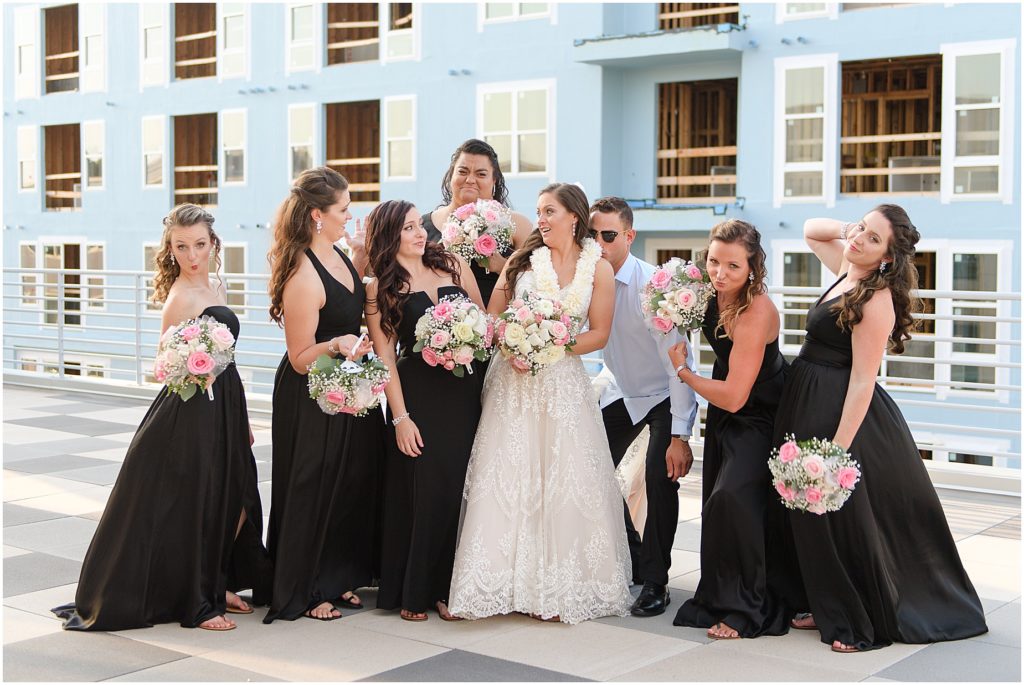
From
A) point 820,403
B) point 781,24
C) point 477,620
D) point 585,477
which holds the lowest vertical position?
point 477,620

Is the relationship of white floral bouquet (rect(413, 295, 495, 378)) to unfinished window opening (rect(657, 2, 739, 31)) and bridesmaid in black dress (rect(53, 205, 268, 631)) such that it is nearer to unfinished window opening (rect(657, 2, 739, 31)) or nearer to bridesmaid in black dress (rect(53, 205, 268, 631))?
bridesmaid in black dress (rect(53, 205, 268, 631))

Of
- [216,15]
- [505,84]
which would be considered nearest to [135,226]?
[216,15]

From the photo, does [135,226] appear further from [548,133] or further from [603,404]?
[603,404]

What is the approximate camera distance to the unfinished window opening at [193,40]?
29891 millimetres

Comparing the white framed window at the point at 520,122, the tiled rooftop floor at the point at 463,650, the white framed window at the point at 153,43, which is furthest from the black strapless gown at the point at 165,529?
the white framed window at the point at 153,43

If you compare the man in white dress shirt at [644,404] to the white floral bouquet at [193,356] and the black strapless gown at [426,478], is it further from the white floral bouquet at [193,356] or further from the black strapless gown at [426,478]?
the white floral bouquet at [193,356]

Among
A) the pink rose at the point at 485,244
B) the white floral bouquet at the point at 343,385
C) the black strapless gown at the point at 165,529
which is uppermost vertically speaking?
the pink rose at the point at 485,244

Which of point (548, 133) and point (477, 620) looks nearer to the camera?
point (477, 620)

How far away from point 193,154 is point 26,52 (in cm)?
650

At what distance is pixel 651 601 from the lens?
546 cm

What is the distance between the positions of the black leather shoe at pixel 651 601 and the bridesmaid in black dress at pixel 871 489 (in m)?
0.63

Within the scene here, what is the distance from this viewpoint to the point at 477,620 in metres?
5.34

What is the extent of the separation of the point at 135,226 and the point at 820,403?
2818cm

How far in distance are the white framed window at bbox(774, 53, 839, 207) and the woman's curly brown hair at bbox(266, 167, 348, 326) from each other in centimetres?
1764
